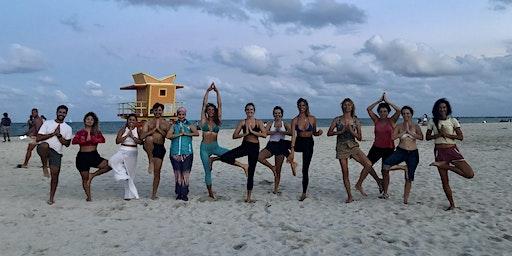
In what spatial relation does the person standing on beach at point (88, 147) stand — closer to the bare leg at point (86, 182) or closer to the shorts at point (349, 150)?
the bare leg at point (86, 182)

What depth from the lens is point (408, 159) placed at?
763cm

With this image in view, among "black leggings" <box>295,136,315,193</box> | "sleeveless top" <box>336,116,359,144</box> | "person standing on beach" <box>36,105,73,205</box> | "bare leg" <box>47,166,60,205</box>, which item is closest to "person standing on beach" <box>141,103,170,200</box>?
"person standing on beach" <box>36,105,73,205</box>

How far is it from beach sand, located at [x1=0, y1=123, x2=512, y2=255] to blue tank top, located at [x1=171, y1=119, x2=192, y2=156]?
99 centimetres

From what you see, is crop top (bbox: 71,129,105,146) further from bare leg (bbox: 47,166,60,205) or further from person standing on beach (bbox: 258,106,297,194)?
person standing on beach (bbox: 258,106,297,194)

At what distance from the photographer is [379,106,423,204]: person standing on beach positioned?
762 centimetres

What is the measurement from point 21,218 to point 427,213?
6.74m

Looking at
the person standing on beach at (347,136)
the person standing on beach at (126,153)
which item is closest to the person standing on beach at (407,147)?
the person standing on beach at (347,136)

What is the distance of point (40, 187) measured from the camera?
979 centimetres

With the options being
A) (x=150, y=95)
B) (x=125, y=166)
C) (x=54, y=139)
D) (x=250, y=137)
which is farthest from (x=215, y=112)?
(x=150, y=95)

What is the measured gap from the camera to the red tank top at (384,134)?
7977mm

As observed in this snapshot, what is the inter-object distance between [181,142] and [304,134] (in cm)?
237

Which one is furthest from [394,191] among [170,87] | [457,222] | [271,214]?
[170,87]

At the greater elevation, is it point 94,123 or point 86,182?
point 94,123

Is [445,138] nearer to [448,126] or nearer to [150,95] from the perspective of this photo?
[448,126]
